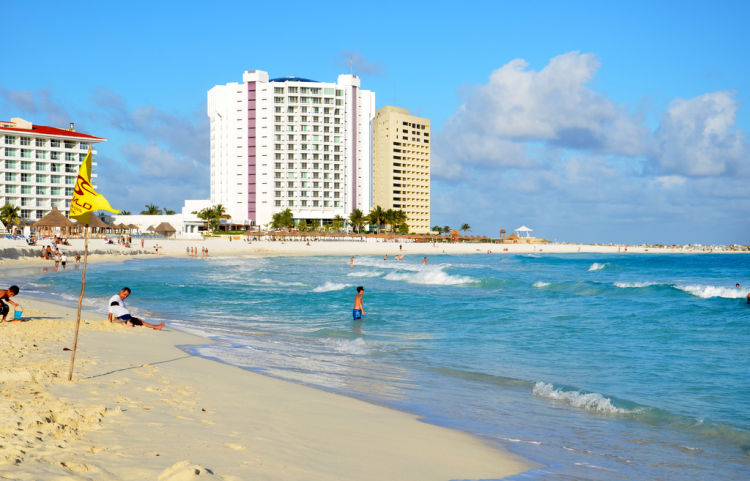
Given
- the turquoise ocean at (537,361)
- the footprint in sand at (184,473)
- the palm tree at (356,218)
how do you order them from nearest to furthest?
the footprint in sand at (184,473)
the turquoise ocean at (537,361)
the palm tree at (356,218)

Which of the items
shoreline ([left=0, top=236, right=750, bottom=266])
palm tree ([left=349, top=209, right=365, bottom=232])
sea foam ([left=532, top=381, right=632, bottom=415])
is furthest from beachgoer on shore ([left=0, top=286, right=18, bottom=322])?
palm tree ([left=349, top=209, right=365, bottom=232])

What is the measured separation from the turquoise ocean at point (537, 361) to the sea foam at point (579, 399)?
27 millimetres

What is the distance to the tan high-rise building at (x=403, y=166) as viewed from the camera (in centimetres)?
16888

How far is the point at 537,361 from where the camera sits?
40.2ft

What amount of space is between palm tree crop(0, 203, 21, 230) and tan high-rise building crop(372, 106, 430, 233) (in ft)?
330

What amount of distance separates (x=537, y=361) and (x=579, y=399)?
11.0 ft

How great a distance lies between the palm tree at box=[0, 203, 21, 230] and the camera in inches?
3474

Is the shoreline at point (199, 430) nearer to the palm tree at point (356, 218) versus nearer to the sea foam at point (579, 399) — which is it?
the sea foam at point (579, 399)

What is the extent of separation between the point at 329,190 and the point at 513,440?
397ft

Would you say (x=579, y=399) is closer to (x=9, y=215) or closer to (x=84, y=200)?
(x=84, y=200)

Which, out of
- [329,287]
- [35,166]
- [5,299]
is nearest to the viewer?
[5,299]

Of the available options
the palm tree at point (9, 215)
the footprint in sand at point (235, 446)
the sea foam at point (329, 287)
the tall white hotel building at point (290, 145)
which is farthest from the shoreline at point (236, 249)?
the footprint in sand at point (235, 446)

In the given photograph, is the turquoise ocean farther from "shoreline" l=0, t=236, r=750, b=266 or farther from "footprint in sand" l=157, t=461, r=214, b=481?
"shoreline" l=0, t=236, r=750, b=266

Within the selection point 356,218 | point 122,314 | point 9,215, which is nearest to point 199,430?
point 122,314
